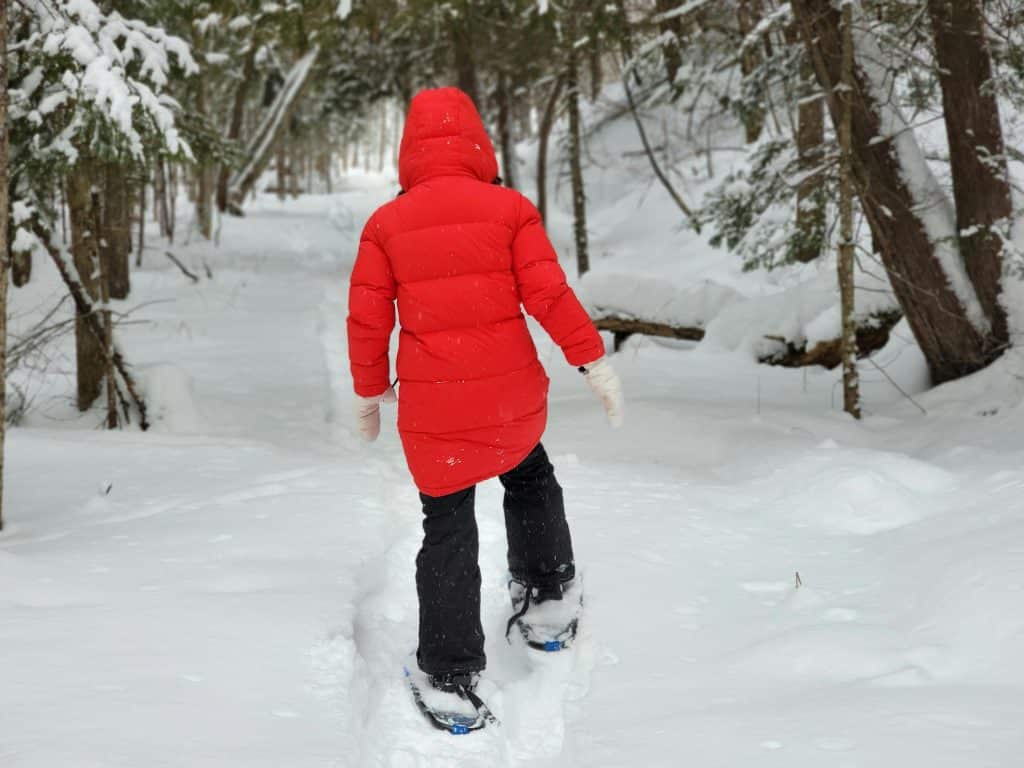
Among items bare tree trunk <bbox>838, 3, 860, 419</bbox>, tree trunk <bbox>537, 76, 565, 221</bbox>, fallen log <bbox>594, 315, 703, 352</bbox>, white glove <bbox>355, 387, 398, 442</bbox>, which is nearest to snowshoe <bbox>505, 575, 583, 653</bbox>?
white glove <bbox>355, 387, 398, 442</bbox>

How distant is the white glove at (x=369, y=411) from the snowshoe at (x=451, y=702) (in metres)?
0.85

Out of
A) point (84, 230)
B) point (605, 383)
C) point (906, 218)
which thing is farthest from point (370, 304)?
point (906, 218)

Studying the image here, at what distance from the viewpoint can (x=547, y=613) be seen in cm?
338

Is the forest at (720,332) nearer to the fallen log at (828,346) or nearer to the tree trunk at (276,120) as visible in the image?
the fallen log at (828,346)

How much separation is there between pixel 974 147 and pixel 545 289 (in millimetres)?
5087

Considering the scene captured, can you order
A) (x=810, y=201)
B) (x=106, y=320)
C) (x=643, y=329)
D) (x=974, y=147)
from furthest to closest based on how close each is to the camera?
(x=643, y=329) < (x=810, y=201) < (x=106, y=320) < (x=974, y=147)

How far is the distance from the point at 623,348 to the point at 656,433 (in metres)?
4.24

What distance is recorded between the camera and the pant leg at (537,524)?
130 inches

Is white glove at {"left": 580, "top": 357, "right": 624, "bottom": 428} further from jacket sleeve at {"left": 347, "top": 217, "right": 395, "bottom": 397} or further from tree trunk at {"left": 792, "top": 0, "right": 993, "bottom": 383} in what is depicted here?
tree trunk at {"left": 792, "top": 0, "right": 993, "bottom": 383}

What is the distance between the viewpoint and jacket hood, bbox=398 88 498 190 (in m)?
2.92

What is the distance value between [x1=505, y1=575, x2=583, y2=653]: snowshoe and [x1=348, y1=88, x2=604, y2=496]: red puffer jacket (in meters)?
0.72

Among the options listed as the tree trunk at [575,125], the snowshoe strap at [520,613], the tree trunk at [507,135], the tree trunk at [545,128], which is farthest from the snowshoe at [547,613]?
the tree trunk at [507,135]

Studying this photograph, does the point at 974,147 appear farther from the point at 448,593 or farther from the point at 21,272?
the point at 21,272

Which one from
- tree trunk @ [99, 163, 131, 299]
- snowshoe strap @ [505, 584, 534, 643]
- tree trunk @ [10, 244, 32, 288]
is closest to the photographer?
snowshoe strap @ [505, 584, 534, 643]
